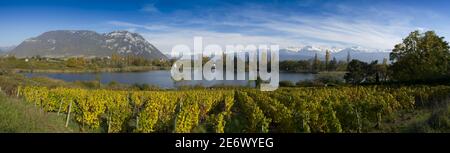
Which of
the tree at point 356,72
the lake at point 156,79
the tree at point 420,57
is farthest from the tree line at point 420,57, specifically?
the lake at point 156,79

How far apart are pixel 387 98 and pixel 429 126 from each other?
10.3 metres

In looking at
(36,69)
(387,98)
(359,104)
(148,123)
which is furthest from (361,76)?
(36,69)

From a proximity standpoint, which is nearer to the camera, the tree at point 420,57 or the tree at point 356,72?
the tree at point 420,57

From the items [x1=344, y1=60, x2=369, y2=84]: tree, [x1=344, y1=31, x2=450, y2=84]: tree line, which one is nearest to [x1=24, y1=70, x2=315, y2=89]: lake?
[x1=344, y1=60, x2=369, y2=84]: tree

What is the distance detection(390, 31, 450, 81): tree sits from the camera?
4019 cm

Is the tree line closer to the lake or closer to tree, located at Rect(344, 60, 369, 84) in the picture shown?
tree, located at Rect(344, 60, 369, 84)

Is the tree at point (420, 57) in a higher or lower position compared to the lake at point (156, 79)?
higher

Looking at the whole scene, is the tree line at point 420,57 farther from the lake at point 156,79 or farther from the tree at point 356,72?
the lake at point 156,79

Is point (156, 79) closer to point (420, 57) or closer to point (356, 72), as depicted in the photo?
point (356, 72)

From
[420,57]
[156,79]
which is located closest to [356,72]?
[420,57]

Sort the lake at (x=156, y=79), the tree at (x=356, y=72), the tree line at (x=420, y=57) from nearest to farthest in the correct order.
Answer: the tree line at (x=420, y=57), the tree at (x=356, y=72), the lake at (x=156, y=79)

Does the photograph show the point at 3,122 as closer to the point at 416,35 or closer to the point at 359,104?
the point at 359,104

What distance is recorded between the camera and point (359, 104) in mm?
14844

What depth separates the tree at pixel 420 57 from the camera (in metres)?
40.2
